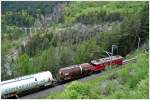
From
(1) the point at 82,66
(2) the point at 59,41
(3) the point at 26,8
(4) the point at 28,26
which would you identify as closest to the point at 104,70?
(1) the point at 82,66

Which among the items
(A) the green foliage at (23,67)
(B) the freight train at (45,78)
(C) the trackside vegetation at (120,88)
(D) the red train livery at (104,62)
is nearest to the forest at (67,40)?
(A) the green foliage at (23,67)

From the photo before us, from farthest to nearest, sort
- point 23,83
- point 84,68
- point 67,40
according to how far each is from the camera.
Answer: point 67,40 < point 84,68 < point 23,83

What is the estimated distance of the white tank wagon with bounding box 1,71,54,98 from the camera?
90.9 feet

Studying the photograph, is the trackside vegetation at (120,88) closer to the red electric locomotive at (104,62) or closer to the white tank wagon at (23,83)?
the white tank wagon at (23,83)

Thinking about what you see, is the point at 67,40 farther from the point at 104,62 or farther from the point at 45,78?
the point at 45,78

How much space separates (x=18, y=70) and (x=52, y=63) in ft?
11.3

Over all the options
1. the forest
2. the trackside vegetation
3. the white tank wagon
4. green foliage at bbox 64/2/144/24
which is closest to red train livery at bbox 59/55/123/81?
the white tank wagon

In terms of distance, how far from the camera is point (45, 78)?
99.2 feet

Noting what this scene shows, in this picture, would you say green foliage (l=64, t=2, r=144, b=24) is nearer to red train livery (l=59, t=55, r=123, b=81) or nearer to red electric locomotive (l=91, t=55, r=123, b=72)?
red electric locomotive (l=91, t=55, r=123, b=72)

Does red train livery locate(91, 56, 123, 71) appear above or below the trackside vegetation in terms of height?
below

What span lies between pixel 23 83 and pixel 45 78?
2.20m

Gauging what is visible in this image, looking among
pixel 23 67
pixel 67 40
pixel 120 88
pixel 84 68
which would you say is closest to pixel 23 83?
pixel 23 67

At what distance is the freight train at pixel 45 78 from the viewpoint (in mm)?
28016

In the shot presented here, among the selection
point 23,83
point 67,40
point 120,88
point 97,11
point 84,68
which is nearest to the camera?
point 120,88
